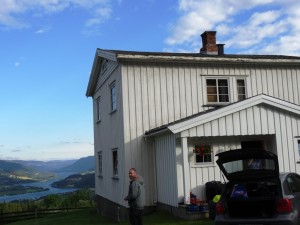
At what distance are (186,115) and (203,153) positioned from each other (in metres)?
2.73

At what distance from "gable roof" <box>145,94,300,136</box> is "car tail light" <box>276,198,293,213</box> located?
5.69m

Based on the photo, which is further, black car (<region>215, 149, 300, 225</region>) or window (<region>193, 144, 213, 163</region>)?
window (<region>193, 144, 213, 163</region>)

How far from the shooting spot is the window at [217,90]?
17.9 metres

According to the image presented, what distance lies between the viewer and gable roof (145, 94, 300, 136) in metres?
13.5

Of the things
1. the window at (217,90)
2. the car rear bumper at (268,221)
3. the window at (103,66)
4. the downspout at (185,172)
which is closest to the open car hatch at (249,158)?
the car rear bumper at (268,221)

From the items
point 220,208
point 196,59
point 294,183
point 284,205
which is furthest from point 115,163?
point 284,205

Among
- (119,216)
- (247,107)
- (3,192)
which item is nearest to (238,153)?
(247,107)

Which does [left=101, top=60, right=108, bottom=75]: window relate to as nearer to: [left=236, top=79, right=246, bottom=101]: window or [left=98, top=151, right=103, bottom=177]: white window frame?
[left=98, top=151, right=103, bottom=177]: white window frame

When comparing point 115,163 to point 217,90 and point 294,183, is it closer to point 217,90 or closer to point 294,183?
point 217,90

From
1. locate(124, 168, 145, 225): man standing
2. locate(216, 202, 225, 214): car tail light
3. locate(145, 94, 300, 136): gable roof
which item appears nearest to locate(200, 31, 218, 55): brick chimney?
locate(145, 94, 300, 136): gable roof

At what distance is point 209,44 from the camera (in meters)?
20.2

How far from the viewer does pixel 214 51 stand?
2027cm

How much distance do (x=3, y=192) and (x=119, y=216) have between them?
165288 mm

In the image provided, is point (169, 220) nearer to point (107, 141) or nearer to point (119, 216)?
point (119, 216)
